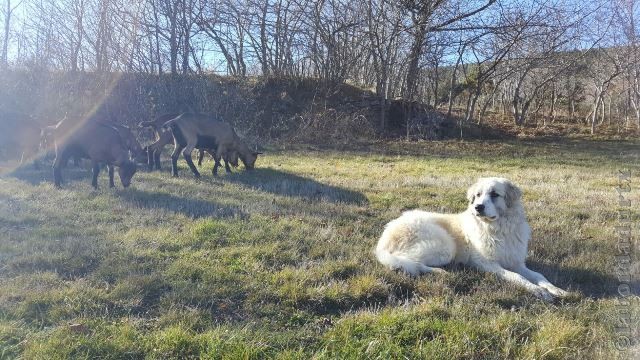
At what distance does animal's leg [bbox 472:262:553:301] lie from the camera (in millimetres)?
4160

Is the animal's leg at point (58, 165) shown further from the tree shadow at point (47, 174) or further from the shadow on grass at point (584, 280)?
Answer: the shadow on grass at point (584, 280)

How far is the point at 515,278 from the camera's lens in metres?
4.45

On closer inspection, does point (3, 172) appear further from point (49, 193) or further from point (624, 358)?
point (624, 358)

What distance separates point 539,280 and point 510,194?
94cm

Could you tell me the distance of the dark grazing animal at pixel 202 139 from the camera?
37.4 feet

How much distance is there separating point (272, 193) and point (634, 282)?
6.17 m

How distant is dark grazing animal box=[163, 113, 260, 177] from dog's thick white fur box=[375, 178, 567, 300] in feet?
24.3

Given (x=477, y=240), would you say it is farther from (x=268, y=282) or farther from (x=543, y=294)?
(x=268, y=282)

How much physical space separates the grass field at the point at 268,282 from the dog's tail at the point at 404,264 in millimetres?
180

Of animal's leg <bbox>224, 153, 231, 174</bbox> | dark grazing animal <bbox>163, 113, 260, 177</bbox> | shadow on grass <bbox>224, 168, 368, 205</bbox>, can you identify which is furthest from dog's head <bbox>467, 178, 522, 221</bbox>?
animal's leg <bbox>224, 153, 231, 174</bbox>

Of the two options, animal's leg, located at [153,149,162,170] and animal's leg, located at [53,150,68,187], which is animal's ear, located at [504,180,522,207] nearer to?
animal's leg, located at [53,150,68,187]

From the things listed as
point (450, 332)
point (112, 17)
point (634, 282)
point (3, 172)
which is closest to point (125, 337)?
point (450, 332)

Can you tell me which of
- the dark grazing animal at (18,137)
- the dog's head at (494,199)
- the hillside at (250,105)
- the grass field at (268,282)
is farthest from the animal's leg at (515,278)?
the hillside at (250,105)

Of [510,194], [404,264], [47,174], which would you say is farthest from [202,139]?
[510,194]
